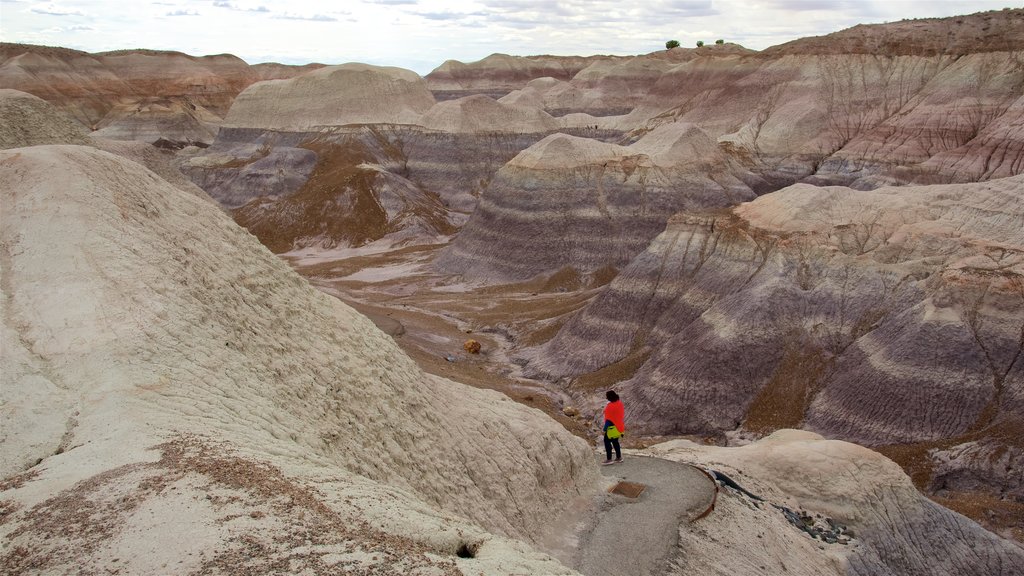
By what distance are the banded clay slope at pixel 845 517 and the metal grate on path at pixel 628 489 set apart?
4.72ft

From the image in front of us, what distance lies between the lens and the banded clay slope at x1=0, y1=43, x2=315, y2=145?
83.8 meters

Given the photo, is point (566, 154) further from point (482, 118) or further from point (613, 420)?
point (613, 420)

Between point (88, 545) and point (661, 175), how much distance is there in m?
40.7

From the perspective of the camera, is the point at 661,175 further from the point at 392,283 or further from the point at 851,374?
the point at 851,374

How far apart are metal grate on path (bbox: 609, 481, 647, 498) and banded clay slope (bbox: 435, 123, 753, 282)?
28.1 metres

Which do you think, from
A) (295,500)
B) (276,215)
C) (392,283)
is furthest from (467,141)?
(295,500)

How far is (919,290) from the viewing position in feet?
83.0

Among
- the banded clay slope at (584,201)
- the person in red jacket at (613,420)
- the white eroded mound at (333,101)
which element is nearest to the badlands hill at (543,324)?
the banded clay slope at (584,201)

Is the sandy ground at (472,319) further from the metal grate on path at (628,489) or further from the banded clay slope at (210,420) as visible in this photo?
the banded clay slope at (210,420)

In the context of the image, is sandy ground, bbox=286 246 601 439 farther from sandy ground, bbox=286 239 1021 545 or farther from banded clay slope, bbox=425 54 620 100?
banded clay slope, bbox=425 54 620 100

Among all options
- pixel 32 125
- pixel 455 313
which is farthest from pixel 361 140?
pixel 32 125

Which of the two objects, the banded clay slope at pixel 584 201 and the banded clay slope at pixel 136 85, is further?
the banded clay slope at pixel 136 85

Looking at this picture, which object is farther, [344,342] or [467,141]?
[467,141]

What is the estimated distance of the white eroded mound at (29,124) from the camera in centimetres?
2381
